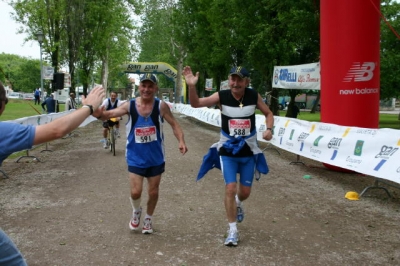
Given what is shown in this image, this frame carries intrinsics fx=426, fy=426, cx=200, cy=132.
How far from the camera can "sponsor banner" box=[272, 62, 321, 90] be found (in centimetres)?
1397

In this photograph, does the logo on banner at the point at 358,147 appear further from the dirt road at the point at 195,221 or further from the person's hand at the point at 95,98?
the person's hand at the point at 95,98

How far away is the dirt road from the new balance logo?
88.2 inches

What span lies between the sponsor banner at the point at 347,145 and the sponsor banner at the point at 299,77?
255cm

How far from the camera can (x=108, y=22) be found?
38594 millimetres

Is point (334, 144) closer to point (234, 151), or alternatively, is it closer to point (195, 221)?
point (195, 221)

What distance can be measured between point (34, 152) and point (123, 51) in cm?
4302

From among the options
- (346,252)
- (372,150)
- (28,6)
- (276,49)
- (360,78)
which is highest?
(28,6)

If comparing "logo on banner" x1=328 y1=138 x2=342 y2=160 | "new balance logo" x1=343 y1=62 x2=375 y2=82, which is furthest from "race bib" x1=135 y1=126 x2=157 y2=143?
"new balance logo" x1=343 y1=62 x2=375 y2=82

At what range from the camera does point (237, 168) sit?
5.37m

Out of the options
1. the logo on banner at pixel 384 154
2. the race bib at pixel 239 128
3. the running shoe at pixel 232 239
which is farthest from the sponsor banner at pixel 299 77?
the running shoe at pixel 232 239

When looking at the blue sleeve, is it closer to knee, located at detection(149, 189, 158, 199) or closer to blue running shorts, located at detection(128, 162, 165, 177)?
blue running shorts, located at detection(128, 162, 165, 177)

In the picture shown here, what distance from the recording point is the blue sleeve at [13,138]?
2313 mm

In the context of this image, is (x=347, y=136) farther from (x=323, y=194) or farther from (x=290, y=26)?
(x=290, y=26)

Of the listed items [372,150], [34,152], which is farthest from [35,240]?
[34,152]
